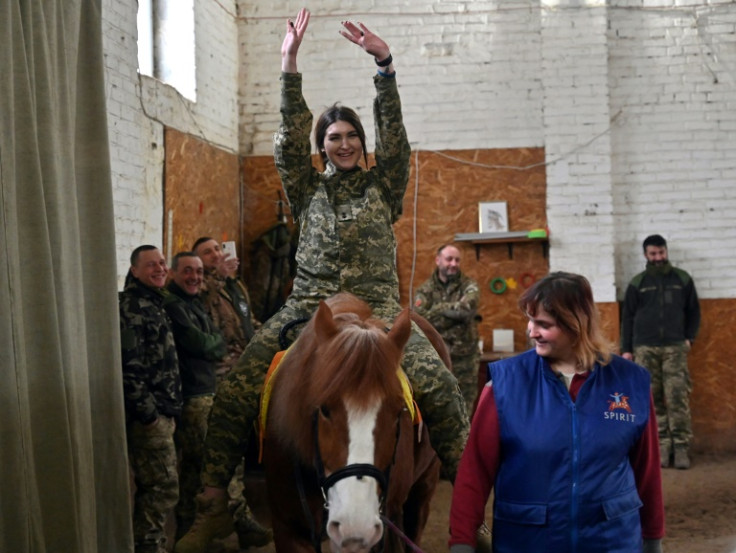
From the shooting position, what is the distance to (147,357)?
4094 mm

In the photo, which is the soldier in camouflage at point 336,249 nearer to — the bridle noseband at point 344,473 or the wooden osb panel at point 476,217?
the bridle noseband at point 344,473

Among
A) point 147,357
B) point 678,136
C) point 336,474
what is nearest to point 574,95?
point 678,136

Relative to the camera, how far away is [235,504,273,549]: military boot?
15.9ft

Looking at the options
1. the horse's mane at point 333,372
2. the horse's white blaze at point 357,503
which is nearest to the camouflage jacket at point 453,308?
the horse's mane at point 333,372

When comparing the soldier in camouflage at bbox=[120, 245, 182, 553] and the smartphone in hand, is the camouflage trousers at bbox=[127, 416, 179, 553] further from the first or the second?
the smartphone in hand

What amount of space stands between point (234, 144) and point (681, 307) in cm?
448

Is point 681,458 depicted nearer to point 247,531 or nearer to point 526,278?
point 526,278

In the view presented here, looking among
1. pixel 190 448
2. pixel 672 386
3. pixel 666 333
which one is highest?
pixel 666 333

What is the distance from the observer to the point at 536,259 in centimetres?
787

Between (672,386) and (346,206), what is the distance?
5.07m

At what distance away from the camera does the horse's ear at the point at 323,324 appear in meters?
2.57

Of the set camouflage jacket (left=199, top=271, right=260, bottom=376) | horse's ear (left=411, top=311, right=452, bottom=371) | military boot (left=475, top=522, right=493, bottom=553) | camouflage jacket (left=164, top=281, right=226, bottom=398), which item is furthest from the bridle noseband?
camouflage jacket (left=199, top=271, right=260, bottom=376)

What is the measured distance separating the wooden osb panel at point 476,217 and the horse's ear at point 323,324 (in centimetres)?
535

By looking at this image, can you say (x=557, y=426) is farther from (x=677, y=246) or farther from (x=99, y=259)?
(x=677, y=246)
